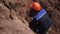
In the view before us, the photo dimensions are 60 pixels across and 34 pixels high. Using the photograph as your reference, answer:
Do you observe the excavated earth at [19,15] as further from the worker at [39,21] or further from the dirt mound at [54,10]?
the worker at [39,21]

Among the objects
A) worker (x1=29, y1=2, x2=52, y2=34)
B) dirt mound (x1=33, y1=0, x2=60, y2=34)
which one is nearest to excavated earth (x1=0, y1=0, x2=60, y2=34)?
dirt mound (x1=33, y1=0, x2=60, y2=34)

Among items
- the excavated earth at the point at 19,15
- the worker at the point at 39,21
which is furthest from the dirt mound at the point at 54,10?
the worker at the point at 39,21

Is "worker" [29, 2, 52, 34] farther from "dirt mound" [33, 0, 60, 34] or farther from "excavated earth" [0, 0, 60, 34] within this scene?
"dirt mound" [33, 0, 60, 34]

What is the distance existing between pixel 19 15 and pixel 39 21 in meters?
0.68

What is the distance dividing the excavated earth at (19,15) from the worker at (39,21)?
0.78ft

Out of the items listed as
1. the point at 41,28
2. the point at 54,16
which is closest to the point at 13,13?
the point at 41,28

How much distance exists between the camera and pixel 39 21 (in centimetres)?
543

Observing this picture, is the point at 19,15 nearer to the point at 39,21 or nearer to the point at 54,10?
the point at 39,21

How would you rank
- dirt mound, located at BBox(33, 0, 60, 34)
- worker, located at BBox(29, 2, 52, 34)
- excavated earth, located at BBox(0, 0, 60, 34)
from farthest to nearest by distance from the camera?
dirt mound, located at BBox(33, 0, 60, 34)
worker, located at BBox(29, 2, 52, 34)
excavated earth, located at BBox(0, 0, 60, 34)

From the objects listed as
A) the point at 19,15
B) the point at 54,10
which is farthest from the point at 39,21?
the point at 54,10

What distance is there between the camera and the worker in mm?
5461

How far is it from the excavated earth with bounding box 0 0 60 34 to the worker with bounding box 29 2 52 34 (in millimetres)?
238

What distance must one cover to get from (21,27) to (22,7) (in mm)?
916

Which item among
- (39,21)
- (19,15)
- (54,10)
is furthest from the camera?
(54,10)
